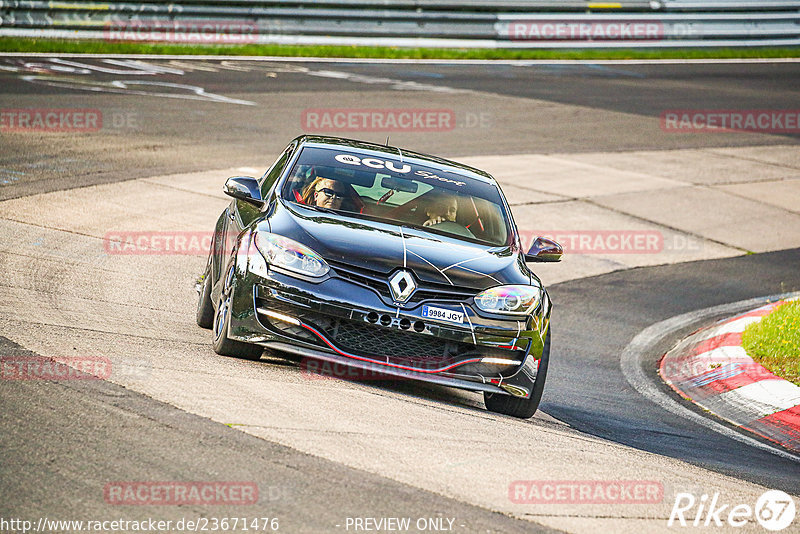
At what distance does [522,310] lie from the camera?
6.79 metres

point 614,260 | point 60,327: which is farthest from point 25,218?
point 614,260

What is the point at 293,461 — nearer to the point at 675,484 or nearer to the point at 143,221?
the point at 675,484

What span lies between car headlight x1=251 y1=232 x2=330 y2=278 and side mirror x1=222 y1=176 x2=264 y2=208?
69 cm

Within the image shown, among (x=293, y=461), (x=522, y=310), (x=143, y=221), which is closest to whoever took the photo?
(x=293, y=461)

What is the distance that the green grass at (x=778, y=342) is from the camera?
29.0ft

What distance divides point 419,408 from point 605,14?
1005 inches

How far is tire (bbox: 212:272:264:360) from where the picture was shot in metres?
6.73

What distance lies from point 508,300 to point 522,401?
2.25 ft

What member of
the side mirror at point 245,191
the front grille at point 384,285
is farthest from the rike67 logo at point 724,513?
the side mirror at point 245,191

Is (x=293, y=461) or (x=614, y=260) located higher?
(x=293, y=461)

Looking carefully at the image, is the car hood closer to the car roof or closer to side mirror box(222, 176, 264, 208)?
side mirror box(222, 176, 264, 208)

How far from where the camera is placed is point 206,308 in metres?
7.96

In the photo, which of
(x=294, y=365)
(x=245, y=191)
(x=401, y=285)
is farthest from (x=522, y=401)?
(x=245, y=191)

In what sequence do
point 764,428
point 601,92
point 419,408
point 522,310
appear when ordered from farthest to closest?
point 601,92, point 764,428, point 522,310, point 419,408
